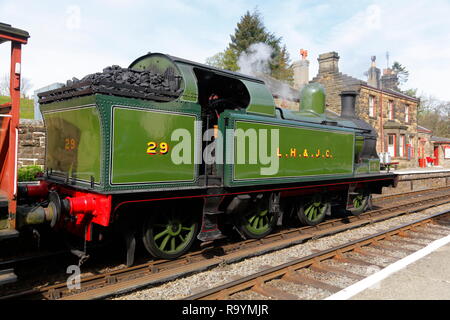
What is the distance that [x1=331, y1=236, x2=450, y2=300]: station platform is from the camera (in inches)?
168

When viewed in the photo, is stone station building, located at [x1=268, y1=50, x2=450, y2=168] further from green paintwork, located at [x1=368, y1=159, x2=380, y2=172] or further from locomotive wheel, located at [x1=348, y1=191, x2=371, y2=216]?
locomotive wheel, located at [x1=348, y1=191, x2=371, y2=216]

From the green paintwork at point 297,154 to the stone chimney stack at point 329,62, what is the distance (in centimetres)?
1807

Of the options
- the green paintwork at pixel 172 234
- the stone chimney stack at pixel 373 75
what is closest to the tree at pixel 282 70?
the stone chimney stack at pixel 373 75

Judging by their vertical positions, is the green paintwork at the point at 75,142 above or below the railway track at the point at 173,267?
above

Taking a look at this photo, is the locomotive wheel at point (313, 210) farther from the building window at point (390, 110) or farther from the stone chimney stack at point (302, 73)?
the building window at point (390, 110)

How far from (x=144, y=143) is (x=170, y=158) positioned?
49cm

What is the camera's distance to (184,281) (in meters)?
4.75

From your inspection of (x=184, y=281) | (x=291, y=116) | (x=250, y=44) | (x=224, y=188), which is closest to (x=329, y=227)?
(x=291, y=116)

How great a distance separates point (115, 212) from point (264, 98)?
11.1 ft

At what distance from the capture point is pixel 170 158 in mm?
4965

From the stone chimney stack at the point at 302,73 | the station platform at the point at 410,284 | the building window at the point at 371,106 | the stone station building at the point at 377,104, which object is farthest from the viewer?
the stone chimney stack at the point at 302,73

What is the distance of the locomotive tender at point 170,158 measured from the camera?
173 inches

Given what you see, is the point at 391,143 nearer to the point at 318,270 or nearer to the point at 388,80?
the point at 388,80

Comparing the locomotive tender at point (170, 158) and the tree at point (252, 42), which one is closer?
the locomotive tender at point (170, 158)
